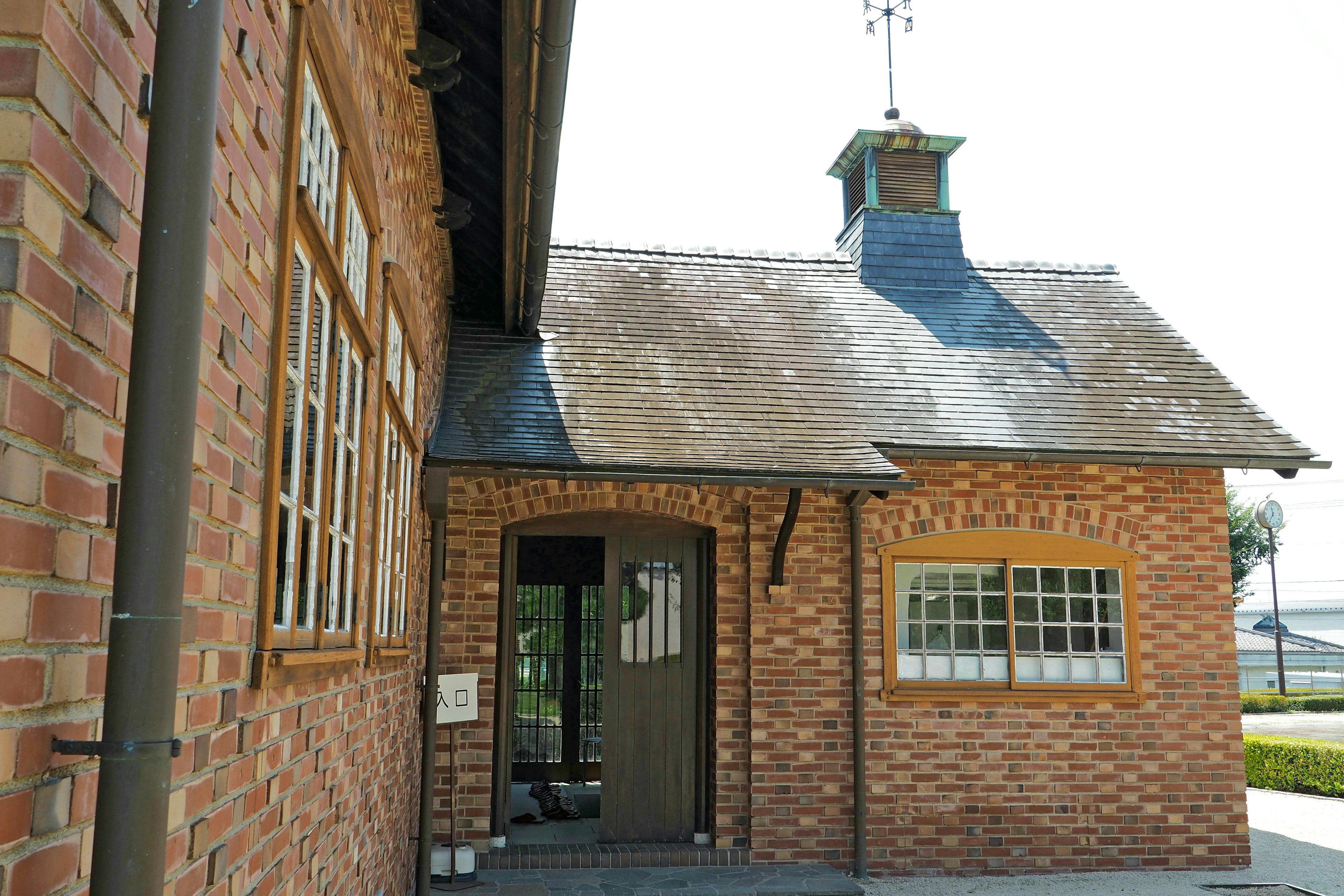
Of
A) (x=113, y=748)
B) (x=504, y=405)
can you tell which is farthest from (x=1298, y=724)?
(x=113, y=748)

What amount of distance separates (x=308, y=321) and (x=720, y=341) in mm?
7371

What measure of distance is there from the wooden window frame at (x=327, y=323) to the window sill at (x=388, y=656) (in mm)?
367

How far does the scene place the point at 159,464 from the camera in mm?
1403

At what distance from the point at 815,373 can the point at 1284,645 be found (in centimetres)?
5763

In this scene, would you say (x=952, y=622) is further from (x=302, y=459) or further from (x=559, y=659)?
(x=302, y=459)

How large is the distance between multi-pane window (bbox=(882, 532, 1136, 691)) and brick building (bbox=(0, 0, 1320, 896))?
0.03 metres

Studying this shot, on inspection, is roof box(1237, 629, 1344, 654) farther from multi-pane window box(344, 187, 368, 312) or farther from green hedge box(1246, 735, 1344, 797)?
multi-pane window box(344, 187, 368, 312)

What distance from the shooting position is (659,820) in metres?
8.71

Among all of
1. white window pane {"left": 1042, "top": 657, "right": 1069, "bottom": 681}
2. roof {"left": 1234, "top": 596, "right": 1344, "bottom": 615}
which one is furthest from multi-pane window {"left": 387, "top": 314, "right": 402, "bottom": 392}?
roof {"left": 1234, "top": 596, "right": 1344, "bottom": 615}

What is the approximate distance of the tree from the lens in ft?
128

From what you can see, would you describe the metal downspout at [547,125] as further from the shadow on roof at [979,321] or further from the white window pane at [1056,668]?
the white window pane at [1056,668]

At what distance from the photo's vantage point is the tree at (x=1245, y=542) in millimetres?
39031

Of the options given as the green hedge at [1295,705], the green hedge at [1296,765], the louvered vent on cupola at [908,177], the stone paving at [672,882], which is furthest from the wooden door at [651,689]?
the green hedge at [1295,705]

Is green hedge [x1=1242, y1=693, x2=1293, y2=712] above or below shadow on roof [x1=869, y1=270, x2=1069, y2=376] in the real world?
below
